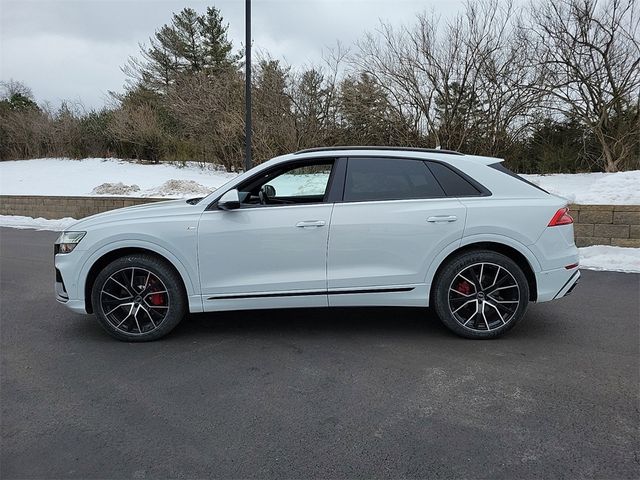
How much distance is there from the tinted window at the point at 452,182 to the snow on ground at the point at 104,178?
10.3 m

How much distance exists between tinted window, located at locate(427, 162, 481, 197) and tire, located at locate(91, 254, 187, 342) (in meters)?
2.53

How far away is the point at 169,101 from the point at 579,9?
→ 603 inches

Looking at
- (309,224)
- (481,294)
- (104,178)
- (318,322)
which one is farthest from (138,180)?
(481,294)

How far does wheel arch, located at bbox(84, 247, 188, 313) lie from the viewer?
159 inches

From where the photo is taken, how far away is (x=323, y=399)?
120 inches

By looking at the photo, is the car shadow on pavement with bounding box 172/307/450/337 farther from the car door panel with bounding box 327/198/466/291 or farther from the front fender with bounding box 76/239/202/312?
the car door panel with bounding box 327/198/466/291

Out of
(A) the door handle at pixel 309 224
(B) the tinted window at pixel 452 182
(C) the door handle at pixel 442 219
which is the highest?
(B) the tinted window at pixel 452 182

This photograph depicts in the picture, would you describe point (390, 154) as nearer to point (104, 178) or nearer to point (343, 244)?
point (343, 244)

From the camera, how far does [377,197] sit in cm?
404

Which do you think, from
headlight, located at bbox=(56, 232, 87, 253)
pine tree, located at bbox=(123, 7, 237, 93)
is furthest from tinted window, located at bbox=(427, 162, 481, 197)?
pine tree, located at bbox=(123, 7, 237, 93)

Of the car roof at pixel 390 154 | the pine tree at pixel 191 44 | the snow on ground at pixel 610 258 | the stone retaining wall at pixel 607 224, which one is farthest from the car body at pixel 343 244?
the pine tree at pixel 191 44

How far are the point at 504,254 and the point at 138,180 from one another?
15790 millimetres

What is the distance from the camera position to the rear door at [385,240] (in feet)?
12.9

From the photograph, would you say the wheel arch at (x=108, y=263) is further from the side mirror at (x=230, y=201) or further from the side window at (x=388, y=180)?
the side window at (x=388, y=180)
